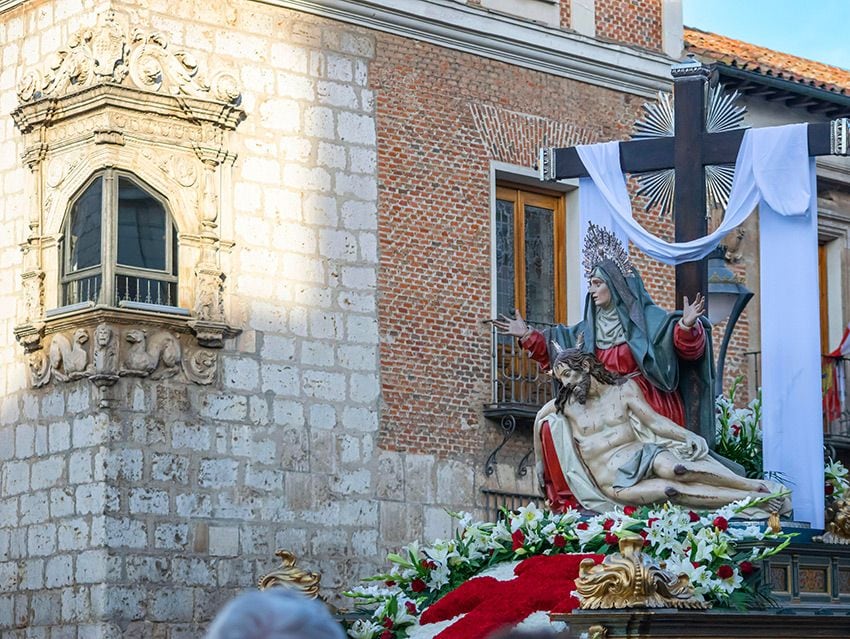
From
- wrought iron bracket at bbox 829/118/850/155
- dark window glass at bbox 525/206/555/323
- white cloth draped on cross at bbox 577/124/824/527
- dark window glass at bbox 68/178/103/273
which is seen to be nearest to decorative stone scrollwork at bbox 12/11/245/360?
dark window glass at bbox 68/178/103/273

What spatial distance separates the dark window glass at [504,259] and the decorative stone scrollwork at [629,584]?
833 cm

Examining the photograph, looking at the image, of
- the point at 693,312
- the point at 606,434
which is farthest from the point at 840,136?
the point at 606,434

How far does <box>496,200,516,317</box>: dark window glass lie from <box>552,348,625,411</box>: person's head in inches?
253

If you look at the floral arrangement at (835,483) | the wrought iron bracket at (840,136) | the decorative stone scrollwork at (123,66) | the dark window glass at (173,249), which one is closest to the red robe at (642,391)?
the floral arrangement at (835,483)

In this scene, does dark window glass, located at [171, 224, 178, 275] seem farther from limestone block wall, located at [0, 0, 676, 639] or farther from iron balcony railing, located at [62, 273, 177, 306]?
limestone block wall, located at [0, 0, 676, 639]

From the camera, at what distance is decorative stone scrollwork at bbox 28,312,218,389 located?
1430cm

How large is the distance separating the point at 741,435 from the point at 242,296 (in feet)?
16.8

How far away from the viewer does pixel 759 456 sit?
1134cm

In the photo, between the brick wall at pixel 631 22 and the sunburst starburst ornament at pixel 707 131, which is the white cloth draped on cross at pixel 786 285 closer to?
the sunburst starburst ornament at pixel 707 131

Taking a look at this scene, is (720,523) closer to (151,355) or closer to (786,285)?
(786,285)

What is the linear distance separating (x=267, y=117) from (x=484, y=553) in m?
5.90

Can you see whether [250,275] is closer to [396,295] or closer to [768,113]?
[396,295]

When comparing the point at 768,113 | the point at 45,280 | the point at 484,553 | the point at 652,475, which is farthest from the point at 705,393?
the point at 768,113

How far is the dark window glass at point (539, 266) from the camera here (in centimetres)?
1742
